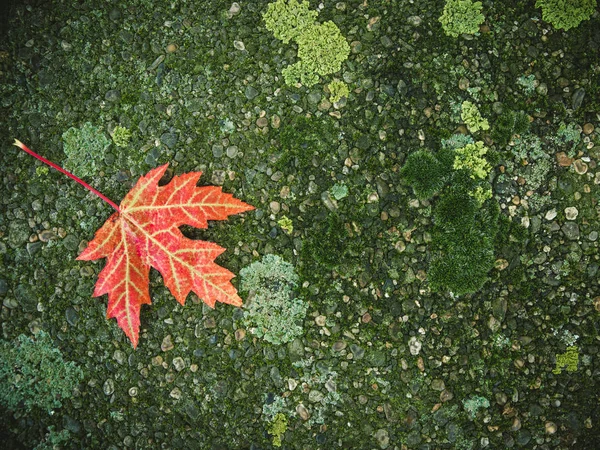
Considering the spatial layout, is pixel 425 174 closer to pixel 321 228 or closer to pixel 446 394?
pixel 321 228

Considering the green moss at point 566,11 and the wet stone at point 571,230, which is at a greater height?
the green moss at point 566,11

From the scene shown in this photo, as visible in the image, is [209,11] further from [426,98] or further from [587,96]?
[587,96]

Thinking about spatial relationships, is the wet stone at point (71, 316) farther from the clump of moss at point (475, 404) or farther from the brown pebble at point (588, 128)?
the brown pebble at point (588, 128)

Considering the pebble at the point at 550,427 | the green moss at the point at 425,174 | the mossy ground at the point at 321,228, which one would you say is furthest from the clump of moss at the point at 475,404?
the green moss at the point at 425,174

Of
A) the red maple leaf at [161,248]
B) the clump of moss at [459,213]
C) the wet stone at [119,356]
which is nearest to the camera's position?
the red maple leaf at [161,248]

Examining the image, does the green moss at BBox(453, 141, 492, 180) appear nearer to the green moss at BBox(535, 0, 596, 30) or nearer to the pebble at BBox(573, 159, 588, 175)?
the pebble at BBox(573, 159, 588, 175)

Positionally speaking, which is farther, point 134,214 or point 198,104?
point 198,104

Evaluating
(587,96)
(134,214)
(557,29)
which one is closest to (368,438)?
(134,214)
